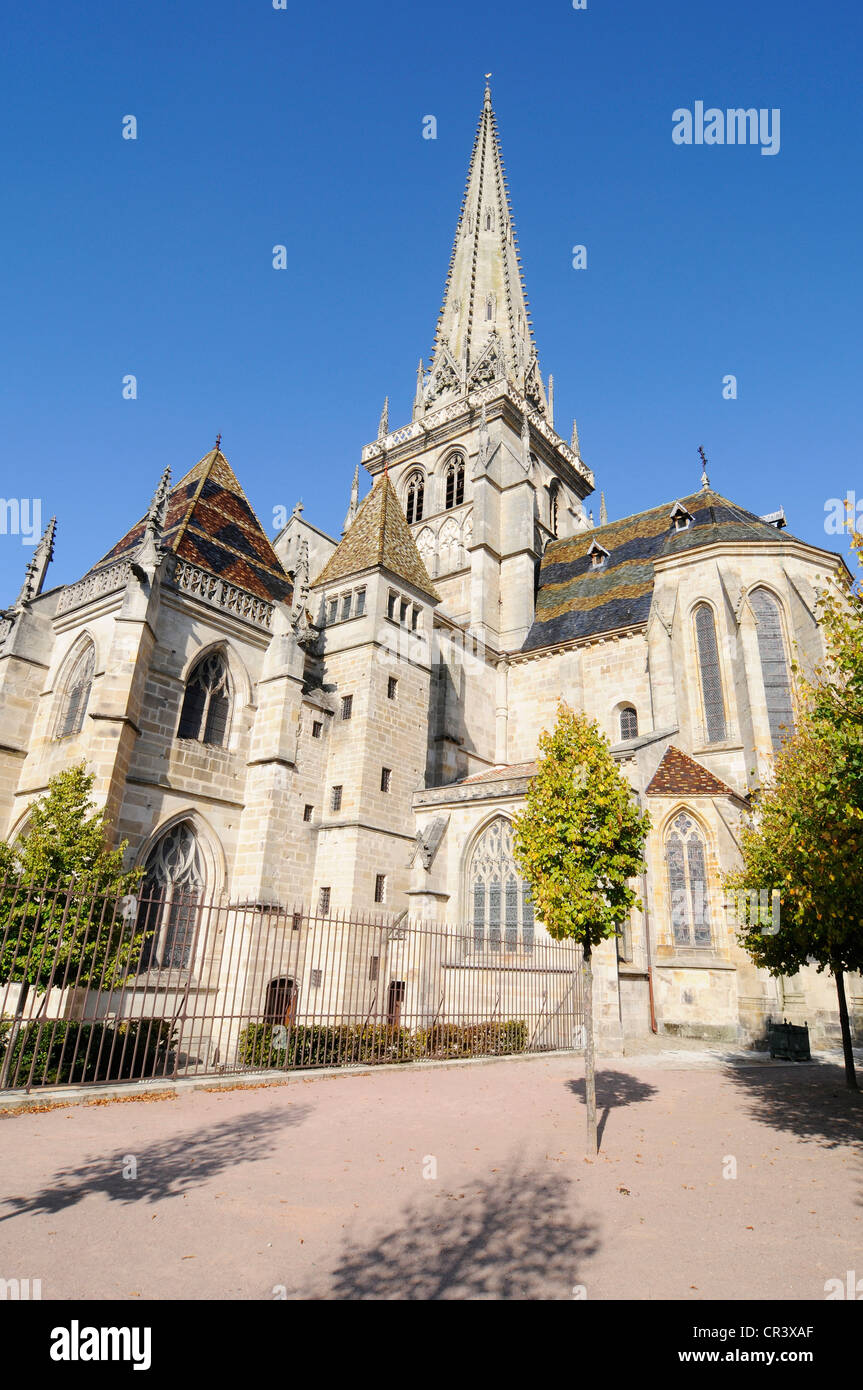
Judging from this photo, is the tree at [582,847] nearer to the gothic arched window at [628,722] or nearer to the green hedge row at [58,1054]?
the green hedge row at [58,1054]

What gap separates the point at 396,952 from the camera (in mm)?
18172

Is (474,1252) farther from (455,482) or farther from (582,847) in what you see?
(455,482)

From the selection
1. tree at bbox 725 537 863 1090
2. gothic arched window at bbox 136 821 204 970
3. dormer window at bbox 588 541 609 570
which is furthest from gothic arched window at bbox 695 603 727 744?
gothic arched window at bbox 136 821 204 970

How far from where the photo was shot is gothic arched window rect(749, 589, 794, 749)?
20125 mm

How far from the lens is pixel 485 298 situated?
42812mm

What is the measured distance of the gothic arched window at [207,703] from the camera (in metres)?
17.6

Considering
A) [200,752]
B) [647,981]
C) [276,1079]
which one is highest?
[200,752]

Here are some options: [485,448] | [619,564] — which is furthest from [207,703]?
[485,448]

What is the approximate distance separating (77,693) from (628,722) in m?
16.8

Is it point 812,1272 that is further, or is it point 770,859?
point 770,859
